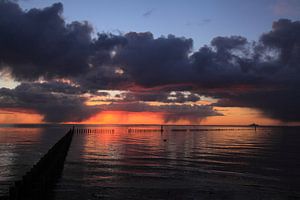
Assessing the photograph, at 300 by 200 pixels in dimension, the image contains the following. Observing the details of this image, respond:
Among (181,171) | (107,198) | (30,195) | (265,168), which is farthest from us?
(265,168)

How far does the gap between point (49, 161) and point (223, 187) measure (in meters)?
13.5

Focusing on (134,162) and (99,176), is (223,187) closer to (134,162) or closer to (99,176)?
(99,176)

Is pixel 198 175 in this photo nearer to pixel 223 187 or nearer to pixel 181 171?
pixel 181 171

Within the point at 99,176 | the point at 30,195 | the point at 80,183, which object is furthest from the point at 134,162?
the point at 30,195

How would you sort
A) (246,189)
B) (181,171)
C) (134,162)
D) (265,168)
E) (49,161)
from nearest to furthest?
(246,189), (49,161), (181,171), (265,168), (134,162)

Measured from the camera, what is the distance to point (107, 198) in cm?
1938

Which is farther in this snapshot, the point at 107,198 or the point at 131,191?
the point at 131,191

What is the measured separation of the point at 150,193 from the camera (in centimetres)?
2075

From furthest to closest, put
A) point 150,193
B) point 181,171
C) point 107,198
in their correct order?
point 181,171
point 150,193
point 107,198

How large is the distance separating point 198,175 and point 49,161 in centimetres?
1204

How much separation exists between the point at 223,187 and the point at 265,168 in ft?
40.0

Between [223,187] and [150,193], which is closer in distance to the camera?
[150,193]

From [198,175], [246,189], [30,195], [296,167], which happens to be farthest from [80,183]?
[296,167]

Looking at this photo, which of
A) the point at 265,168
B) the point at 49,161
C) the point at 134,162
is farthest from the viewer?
the point at 134,162
